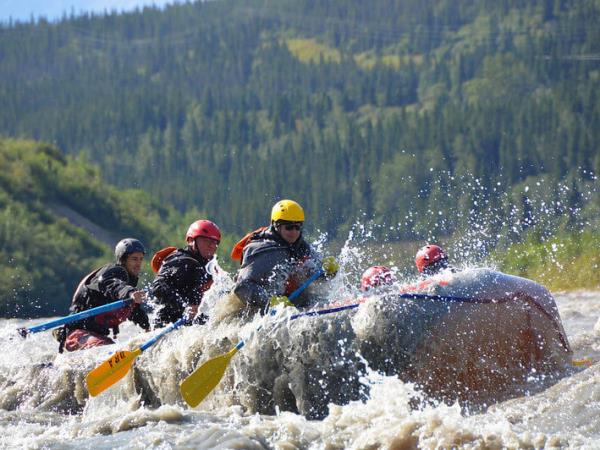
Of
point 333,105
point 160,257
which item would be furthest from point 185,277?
point 333,105

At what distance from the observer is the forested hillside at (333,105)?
7100 cm

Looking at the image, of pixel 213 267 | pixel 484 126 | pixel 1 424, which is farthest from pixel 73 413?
pixel 484 126

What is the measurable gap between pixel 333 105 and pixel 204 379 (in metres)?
126

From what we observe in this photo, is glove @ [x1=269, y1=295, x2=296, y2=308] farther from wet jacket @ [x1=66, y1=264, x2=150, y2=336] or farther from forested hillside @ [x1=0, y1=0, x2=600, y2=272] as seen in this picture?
forested hillside @ [x1=0, y1=0, x2=600, y2=272]

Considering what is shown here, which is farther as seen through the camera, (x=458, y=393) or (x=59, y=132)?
(x=59, y=132)

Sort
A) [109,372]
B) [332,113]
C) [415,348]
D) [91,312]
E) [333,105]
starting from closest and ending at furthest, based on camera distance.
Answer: [415,348] → [109,372] → [91,312] → [332,113] → [333,105]

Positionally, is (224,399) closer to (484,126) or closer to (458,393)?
(458,393)

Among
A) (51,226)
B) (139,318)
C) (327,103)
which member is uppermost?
(139,318)

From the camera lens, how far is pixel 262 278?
9.84m

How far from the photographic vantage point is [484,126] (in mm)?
89812

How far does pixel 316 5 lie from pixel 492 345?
16763 centimetres

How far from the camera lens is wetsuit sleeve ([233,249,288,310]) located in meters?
9.65

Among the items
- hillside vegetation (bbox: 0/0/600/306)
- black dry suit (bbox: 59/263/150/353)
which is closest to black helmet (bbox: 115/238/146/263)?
black dry suit (bbox: 59/263/150/353)

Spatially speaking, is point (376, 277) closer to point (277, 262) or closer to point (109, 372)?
point (277, 262)
